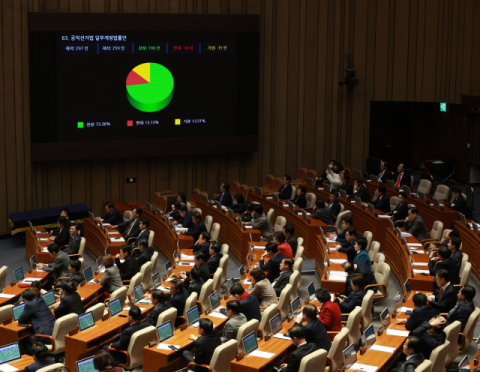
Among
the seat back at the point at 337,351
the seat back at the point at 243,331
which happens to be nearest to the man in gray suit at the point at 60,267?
the seat back at the point at 243,331

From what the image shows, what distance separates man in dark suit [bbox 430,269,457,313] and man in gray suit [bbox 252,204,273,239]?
5023 mm

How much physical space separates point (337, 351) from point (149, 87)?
10059mm

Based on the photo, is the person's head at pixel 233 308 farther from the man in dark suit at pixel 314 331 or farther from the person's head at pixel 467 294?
the person's head at pixel 467 294

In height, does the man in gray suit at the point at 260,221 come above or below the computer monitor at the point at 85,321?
above

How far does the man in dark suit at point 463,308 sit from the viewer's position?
8570mm

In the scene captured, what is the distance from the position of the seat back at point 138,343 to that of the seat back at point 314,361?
206 centimetres

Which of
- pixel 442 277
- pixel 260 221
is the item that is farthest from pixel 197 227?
pixel 442 277

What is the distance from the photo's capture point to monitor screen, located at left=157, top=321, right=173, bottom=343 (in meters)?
8.16

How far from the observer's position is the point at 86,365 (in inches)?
283

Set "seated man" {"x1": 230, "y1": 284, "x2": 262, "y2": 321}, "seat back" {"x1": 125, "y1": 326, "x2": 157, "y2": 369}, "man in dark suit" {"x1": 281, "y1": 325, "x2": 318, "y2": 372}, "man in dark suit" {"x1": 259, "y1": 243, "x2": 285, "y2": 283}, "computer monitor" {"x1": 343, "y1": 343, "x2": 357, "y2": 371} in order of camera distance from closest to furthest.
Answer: "man in dark suit" {"x1": 281, "y1": 325, "x2": 318, "y2": 372} < "computer monitor" {"x1": 343, "y1": 343, "x2": 357, "y2": 371} < "seat back" {"x1": 125, "y1": 326, "x2": 157, "y2": 369} < "seated man" {"x1": 230, "y1": 284, "x2": 262, "y2": 321} < "man in dark suit" {"x1": 259, "y1": 243, "x2": 285, "y2": 283}

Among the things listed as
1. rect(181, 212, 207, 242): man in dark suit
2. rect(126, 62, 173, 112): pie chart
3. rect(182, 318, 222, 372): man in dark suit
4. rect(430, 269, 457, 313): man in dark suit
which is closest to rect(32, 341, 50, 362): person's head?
rect(182, 318, 222, 372): man in dark suit

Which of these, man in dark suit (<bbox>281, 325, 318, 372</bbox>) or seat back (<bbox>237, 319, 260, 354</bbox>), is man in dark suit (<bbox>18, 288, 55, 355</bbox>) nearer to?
seat back (<bbox>237, 319, 260, 354</bbox>)

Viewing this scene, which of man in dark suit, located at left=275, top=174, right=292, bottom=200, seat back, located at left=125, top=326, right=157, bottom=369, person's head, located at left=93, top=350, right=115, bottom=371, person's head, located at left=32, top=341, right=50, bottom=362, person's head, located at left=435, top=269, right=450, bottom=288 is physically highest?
man in dark suit, located at left=275, top=174, right=292, bottom=200

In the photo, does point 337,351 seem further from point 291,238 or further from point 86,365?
point 291,238
